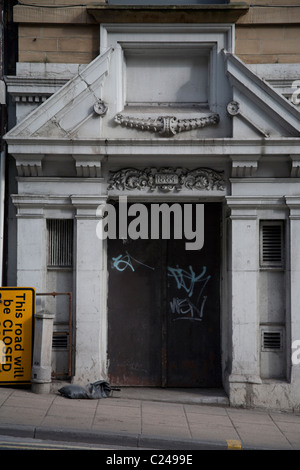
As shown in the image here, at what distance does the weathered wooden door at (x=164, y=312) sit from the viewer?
1105cm

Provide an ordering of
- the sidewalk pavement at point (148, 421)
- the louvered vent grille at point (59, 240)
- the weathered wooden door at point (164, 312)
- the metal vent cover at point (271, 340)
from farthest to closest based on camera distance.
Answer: the weathered wooden door at point (164, 312)
the louvered vent grille at point (59, 240)
the metal vent cover at point (271, 340)
the sidewalk pavement at point (148, 421)

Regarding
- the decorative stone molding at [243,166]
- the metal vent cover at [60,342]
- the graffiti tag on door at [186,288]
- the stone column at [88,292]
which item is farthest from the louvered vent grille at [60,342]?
the decorative stone molding at [243,166]

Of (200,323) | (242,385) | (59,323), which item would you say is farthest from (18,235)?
(242,385)

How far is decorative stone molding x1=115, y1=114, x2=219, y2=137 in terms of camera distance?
33.7 ft

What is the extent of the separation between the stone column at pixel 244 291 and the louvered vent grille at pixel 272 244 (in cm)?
22

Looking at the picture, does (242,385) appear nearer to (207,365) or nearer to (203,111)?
(207,365)

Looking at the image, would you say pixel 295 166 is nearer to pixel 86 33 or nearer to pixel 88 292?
pixel 88 292

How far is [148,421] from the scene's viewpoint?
880 cm

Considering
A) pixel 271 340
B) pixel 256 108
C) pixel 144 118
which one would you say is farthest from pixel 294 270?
pixel 144 118

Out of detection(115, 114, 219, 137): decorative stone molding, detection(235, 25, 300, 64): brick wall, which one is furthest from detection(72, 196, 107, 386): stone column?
detection(235, 25, 300, 64): brick wall

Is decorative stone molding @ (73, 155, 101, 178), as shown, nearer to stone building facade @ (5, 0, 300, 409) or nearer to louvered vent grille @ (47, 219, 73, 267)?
stone building facade @ (5, 0, 300, 409)

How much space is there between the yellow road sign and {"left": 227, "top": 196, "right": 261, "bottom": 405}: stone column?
10.7 ft

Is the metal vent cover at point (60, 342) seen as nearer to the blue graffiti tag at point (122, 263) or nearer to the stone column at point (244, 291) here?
the blue graffiti tag at point (122, 263)

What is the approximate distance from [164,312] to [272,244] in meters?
2.22
